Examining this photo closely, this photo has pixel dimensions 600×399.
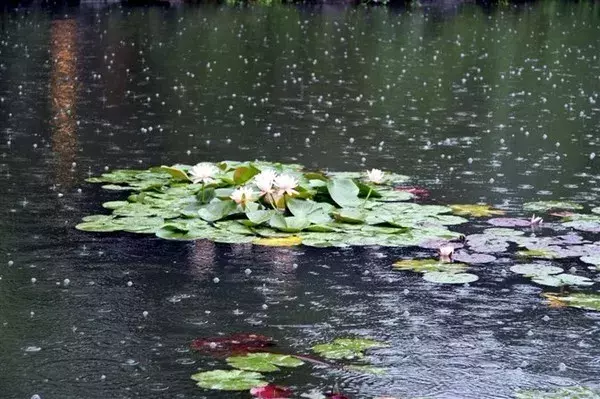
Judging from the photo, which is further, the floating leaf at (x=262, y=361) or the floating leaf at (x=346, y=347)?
the floating leaf at (x=346, y=347)

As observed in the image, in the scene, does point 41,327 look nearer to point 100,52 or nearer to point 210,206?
point 210,206

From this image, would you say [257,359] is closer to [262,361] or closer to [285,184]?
[262,361]

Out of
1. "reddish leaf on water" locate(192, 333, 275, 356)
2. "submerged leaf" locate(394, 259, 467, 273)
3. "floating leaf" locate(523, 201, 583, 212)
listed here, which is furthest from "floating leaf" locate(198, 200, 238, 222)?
"reddish leaf on water" locate(192, 333, 275, 356)

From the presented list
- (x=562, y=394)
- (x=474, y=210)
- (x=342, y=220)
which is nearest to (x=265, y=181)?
(x=342, y=220)

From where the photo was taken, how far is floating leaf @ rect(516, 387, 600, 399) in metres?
5.72

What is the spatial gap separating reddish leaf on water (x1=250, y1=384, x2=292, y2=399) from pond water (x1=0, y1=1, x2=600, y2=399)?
0.17 ft

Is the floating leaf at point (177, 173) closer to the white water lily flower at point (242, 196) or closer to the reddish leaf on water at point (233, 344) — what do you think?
the white water lily flower at point (242, 196)

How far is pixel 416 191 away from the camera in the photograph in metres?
10.4

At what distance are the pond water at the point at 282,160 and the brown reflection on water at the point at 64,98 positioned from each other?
55 mm

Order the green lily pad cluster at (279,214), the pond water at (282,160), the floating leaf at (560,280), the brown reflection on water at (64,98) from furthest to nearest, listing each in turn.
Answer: the brown reflection on water at (64,98), the green lily pad cluster at (279,214), the floating leaf at (560,280), the pond water at (282,160)

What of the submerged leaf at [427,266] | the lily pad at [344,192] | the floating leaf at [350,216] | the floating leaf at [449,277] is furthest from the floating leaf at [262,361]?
the lily pad at [344,192]

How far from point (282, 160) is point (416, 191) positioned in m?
2.00

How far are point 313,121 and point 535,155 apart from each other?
10.8 ft

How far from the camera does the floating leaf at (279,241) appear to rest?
8.69 metres
